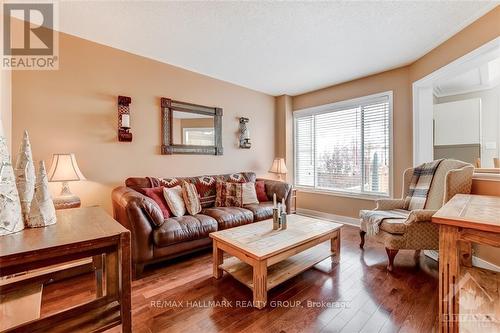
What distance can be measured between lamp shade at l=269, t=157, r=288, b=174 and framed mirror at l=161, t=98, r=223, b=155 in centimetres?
116

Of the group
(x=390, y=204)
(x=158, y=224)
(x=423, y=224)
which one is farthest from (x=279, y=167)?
(x=158, y=224)

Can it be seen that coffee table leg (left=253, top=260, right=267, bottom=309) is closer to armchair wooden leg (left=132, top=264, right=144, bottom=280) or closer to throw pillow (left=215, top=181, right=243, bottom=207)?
armchair wooden leg (left=132, top=264, right=144, bottom=280)

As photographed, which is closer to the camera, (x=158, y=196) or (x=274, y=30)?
(x=274, y=30)

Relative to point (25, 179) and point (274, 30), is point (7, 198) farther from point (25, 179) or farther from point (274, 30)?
point (274, 30)

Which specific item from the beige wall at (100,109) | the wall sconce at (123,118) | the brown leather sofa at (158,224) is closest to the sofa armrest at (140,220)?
the brown leather sofa at (158,224)

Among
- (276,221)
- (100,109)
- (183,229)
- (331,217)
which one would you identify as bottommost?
(331,217)

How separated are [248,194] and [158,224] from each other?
1.46 meters

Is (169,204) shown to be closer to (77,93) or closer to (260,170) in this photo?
(77,93)

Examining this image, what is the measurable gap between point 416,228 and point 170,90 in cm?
339

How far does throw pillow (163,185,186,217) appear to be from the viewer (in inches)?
102

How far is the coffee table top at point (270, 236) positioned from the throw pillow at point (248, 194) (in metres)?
0.89

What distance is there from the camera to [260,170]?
448 cm

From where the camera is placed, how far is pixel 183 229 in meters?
2.33

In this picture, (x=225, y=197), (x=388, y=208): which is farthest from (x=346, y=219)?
(x=225, y=197)
